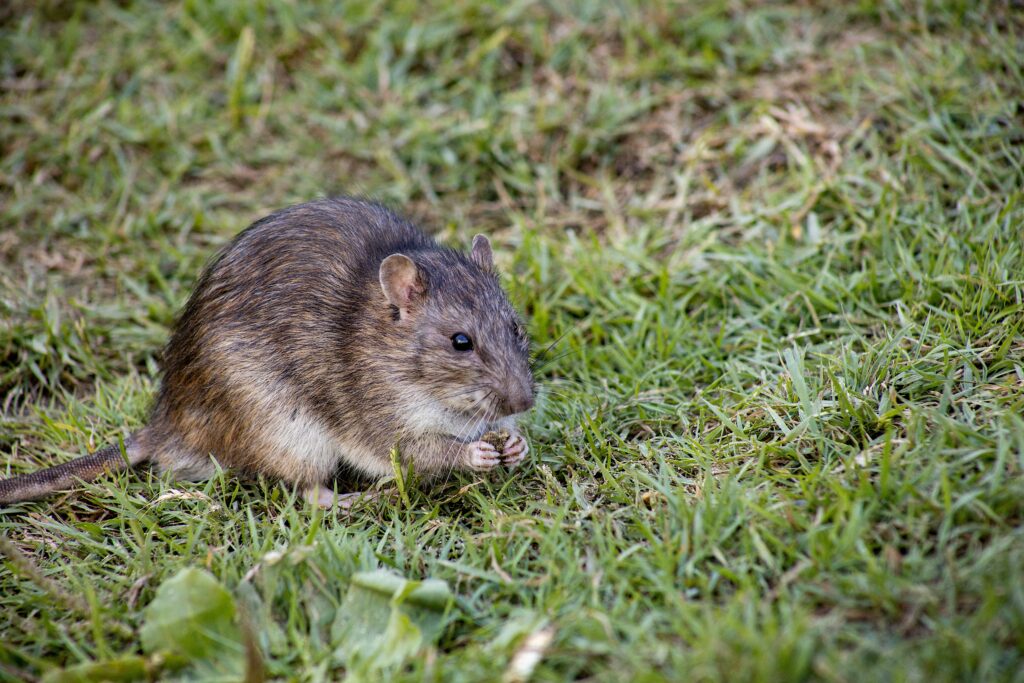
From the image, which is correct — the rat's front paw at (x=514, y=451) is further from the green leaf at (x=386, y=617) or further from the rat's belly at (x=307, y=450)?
the green leaf at (x=386, y=617)

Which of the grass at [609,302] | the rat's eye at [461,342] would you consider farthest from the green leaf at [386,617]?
the rat's eye at [461,342]

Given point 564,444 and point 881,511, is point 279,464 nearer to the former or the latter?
point 564,444

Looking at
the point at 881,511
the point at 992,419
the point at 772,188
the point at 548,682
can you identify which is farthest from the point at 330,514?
the point at 772,188

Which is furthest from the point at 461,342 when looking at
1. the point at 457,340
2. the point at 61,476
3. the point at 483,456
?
the point at 61,476

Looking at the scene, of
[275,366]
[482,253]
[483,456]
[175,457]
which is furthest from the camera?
[482,253]

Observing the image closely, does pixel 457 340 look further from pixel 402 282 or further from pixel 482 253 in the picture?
pixel 482 253
